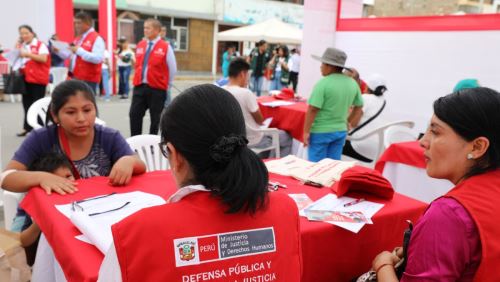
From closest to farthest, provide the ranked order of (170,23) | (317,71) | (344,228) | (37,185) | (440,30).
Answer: (344,228) < (37,185) < (440,30) < (317,71) < (170,23)

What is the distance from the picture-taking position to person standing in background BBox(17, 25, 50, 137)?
19.4 feet

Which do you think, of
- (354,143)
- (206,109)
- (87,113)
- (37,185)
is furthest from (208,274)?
(354,143)

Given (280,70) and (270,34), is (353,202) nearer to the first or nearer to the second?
(270,34)

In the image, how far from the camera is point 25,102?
6074 millimetres

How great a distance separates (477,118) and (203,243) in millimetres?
878

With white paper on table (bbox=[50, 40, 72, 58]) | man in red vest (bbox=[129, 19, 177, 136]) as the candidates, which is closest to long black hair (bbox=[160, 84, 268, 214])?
man in red vest (bbox=[129, 19, 177, 136])

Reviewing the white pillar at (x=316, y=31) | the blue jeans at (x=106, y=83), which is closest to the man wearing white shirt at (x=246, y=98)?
the white pillar at (x=316, y=31)

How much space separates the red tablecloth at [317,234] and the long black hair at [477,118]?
20.1 inches

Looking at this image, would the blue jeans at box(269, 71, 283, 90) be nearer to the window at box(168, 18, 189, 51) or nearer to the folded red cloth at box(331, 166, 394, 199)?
the window at box(168, 18, 189, 51)

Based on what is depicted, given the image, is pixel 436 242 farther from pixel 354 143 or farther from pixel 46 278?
pixel 354 143

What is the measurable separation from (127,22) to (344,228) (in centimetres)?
1957

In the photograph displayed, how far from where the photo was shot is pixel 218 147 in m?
0.98

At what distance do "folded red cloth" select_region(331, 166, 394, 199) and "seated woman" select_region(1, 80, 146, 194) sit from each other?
95cm

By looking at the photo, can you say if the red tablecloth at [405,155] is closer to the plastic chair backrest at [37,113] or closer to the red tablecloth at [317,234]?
the red tablecloth at [317,234]
